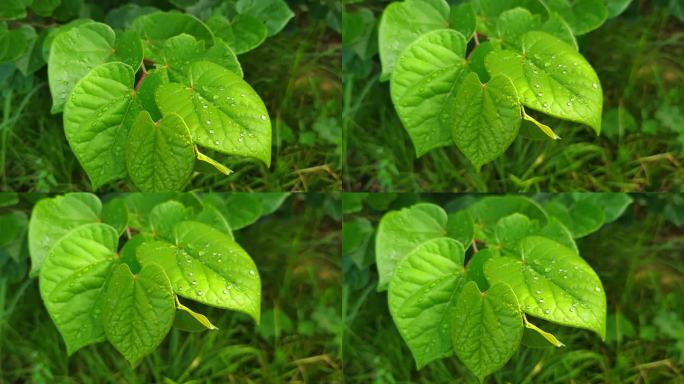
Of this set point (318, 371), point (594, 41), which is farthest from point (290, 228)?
point (594, 41)

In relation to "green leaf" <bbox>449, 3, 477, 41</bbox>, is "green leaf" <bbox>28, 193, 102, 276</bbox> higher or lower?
lower

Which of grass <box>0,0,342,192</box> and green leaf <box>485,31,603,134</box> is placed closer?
green leaf <box>485,31,603,134</box>

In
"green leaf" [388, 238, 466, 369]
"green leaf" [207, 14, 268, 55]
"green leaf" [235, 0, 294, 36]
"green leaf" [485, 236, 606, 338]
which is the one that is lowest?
"green leaf" [388, 238, 466, 369]

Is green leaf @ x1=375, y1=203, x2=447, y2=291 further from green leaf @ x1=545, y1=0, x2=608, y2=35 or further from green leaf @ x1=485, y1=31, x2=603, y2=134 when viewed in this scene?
green leaf @ x1=545, y1=0, x2=608, y2=35

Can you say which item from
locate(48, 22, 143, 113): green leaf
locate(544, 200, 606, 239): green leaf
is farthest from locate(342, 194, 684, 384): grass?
locate(48, 22, 143, 113): green leaf

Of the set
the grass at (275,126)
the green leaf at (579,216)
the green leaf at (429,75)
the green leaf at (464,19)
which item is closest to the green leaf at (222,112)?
the grass at (275,126)
